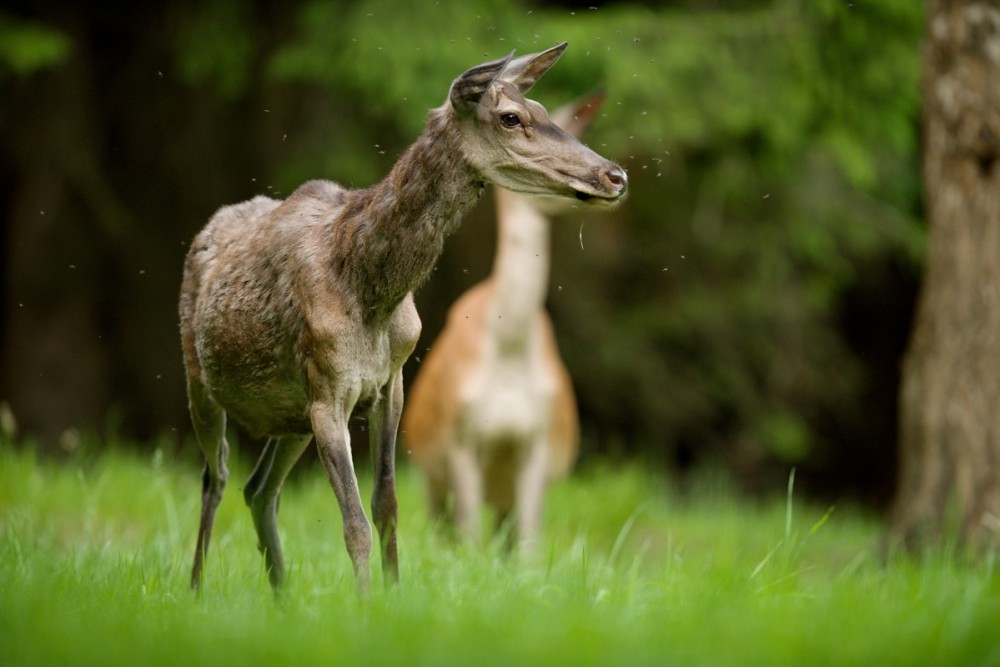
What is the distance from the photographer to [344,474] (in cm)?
353

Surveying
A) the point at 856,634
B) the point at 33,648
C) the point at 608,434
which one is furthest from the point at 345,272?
the point at 608,434

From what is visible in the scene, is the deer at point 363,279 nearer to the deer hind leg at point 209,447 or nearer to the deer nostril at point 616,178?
the deer nostril at point 616,178

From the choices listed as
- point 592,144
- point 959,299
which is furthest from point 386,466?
point 592,144

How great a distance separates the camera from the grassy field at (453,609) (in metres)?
2.97

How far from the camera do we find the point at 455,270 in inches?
426

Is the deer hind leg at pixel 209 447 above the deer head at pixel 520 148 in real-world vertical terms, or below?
below

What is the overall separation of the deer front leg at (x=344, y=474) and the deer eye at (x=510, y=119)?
89 cm

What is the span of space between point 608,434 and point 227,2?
563 centimetres

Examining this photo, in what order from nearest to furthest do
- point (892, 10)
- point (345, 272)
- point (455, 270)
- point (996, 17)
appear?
point (345, 272)
point (996, 17)
point (892, 10)
point (455, 270)

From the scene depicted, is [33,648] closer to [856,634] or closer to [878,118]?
[856,634]

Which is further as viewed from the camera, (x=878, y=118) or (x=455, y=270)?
(x=455, y=270)

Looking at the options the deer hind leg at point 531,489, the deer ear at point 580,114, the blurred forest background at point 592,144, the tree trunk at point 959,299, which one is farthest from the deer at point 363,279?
the tree trunk at point 959,299

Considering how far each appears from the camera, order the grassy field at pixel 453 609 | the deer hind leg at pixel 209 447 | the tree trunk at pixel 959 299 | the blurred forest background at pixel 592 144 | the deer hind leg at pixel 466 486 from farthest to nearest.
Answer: the blurred forest background at pixel 592 144, the deer hind leg at pixel 466 486, the tree trunk at pixel 959 299, the deer hind leg at pixel 209 447, the grassy field at pixel 453 609

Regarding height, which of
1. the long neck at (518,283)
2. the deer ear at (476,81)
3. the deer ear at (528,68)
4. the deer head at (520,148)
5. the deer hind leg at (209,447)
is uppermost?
the deer ear at (528,68)
